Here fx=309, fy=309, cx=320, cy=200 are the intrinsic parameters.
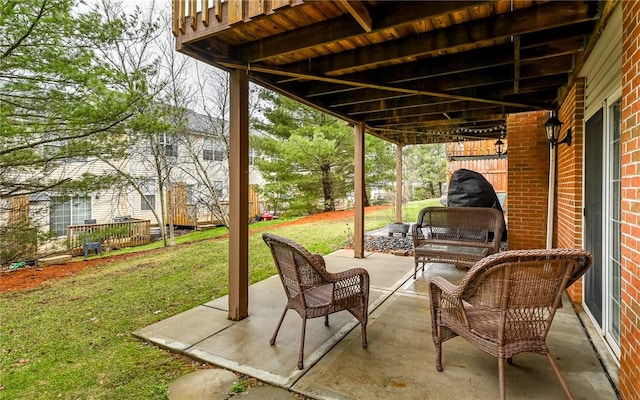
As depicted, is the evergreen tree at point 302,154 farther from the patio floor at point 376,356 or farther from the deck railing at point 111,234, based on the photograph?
the patio floor at point 376,356

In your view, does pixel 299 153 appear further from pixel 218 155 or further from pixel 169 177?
pixel 169 177

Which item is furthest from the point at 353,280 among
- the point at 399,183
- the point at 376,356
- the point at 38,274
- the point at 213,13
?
the point at 399,183

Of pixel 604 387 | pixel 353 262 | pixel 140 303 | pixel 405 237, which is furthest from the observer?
pixel 405 237

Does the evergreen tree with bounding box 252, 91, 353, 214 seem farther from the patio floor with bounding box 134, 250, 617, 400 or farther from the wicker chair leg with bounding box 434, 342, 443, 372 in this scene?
the wicker chair leg with bounding box 434, 342, 443, 372

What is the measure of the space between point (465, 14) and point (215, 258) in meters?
5.82

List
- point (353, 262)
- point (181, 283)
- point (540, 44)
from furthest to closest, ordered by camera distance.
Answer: point (353, 262) → point (181, 283) → point (540, 44)

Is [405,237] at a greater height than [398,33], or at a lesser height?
lesser

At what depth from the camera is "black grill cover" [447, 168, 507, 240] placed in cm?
601

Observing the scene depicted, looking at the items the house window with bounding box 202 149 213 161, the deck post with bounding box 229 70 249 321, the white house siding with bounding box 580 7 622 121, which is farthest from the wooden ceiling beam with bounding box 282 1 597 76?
the house window with bounding box 202 149 213 161

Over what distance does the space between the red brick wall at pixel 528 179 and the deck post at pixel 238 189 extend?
468 centimetres

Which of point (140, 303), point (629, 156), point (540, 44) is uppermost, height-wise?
point (540, 44)

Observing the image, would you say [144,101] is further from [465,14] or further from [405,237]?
[405,237]

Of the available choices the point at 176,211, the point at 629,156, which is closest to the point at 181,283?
the point at 629,156

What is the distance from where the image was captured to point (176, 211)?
11.7 metres
